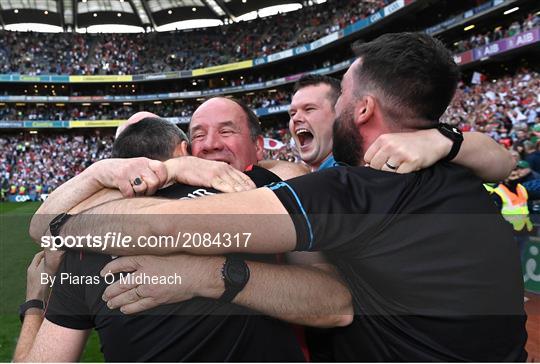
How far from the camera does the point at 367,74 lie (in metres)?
1.82

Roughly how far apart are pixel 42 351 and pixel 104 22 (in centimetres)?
6032

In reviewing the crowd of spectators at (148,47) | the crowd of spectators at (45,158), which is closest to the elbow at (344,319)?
the crowd of spectators at (45,158)

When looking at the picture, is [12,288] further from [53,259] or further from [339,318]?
[339,318]

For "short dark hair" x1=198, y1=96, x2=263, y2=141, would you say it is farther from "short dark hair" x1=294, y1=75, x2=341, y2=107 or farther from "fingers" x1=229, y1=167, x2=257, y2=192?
"short dark hair" x1=294, y1=75, x2=341, y2=107

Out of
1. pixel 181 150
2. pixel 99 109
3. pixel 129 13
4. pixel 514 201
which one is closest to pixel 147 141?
pixel 181 150

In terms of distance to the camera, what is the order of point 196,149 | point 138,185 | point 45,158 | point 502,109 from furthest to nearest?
1. point 45,158
2. point 502,109
3. point 196,149
4. point 138,185

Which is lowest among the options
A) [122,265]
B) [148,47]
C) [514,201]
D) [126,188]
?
[514,201]

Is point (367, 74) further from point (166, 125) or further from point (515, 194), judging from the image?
point (515, 194)

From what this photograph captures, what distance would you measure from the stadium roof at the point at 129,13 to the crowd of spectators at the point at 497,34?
23.9 m

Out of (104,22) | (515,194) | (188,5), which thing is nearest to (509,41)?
(515,194)

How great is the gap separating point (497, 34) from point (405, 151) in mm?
28981

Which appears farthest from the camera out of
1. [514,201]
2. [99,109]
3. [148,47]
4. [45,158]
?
[148,47]

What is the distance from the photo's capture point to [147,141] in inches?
86.0

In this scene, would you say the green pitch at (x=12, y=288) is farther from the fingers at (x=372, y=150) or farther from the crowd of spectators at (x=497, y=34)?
the crowd of spectators at (x=497, y=34)
